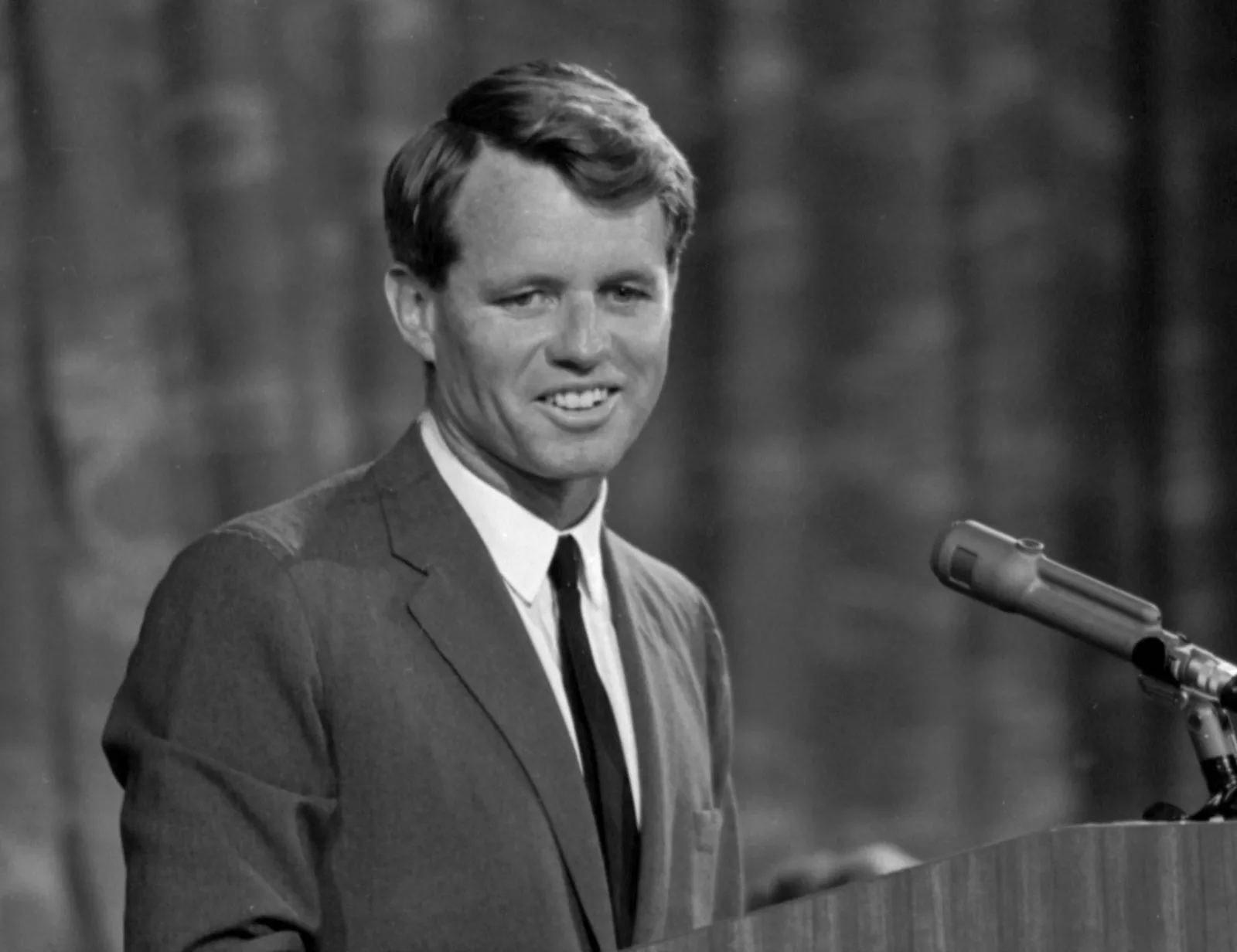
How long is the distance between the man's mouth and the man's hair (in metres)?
0.15

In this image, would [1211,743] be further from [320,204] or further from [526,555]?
[320,204]

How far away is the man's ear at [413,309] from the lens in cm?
178

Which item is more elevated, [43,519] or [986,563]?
[43,519]


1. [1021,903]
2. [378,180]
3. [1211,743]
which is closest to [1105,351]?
[378,180]

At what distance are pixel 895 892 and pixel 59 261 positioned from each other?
1.55m

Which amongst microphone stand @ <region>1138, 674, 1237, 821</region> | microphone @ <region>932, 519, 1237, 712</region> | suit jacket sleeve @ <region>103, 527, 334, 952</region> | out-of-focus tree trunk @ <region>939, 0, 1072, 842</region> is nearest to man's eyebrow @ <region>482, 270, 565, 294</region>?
suit jacket sleeve @ <region>103, 527, 334, 952</region>

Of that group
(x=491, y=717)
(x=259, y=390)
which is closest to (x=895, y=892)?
(x=491, y=717)

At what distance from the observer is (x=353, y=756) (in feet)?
5.11

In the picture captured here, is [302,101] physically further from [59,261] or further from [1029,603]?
[1029,603]

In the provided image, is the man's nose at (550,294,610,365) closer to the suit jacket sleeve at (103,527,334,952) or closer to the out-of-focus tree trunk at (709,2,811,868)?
the suit jacket sleeve at (103,527,334,952)

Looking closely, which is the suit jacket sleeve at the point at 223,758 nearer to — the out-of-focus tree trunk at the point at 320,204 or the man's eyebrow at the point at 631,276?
the man's eyebrow at the point at 631,276

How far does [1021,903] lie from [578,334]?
745mm

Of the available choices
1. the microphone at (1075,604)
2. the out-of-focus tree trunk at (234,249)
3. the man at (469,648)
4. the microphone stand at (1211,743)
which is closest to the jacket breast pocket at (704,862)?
the man at (469,648)

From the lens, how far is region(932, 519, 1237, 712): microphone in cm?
128
